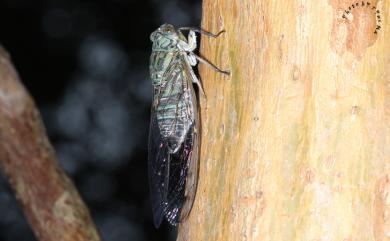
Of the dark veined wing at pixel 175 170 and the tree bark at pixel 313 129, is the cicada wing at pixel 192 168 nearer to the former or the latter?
the dark veined wing at pixel 175 170

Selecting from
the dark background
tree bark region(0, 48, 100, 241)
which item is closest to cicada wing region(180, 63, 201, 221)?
tree bark region(0, 48, 100, 241)

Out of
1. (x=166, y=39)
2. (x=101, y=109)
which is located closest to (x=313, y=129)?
(x=166, y=39)

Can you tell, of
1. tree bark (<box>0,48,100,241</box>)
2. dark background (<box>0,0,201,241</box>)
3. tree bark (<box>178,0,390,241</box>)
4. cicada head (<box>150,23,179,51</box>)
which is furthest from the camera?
dark background (<box>0,0,201,241</box>)

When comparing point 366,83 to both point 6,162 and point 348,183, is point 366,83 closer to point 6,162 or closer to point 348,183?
point 348,183

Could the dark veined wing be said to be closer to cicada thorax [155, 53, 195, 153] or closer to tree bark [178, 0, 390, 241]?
cicada thorax [155, 53, 195, 153]

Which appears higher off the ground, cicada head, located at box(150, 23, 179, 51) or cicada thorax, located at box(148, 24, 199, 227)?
cicada head, located at box(150, 23, 179, 51)

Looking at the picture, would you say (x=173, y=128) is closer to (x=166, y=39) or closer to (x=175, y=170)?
(x=175, y=170)

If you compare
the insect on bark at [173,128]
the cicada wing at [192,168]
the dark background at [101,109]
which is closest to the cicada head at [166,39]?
the insect on bark at [173,128]

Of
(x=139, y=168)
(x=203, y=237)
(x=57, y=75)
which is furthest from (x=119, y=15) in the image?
(x=203, y=237)

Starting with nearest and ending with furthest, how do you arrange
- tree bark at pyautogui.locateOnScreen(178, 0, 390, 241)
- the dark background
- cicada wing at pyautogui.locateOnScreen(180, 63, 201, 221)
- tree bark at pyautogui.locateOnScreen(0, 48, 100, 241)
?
tree bark at pyautogui.locateOnScreen(178, 0, 390, 241) → cicada wing at pyautogui.locateOnScreen(180, 63, 201, 221) → tree bark at pyautogui.locateOnScreen(0, 48, 100, 241) → the dark background
